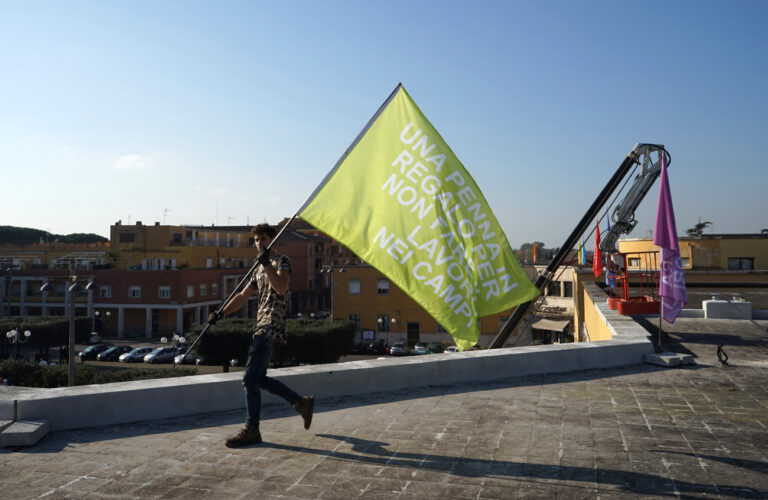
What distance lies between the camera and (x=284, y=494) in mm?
3270

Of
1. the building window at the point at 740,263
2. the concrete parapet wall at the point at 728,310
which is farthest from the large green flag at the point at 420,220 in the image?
the building window at the point at 740,263

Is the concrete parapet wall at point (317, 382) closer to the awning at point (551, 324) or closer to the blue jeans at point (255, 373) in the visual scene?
the blue jeans at point (255, 373)

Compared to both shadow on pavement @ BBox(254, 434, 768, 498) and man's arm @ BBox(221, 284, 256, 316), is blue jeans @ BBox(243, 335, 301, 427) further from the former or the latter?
man's arm @ BBox(221, 284, 256, 316)

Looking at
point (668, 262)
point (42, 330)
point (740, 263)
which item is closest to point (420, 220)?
point (668, 262)

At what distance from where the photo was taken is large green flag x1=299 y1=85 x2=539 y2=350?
5164 mm

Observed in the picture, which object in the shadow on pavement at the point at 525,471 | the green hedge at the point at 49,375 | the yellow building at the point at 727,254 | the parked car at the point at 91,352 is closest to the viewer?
the shadow on pavement at the point at 525,471

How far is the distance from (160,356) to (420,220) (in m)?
36.4

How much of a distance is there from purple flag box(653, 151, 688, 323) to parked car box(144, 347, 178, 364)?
34117mm

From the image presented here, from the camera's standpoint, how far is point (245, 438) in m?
4.14

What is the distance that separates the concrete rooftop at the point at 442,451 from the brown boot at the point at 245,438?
0.22ft

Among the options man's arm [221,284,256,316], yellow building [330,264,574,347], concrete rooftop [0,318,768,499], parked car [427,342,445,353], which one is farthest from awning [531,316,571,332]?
man's arm [221,284,256,316]

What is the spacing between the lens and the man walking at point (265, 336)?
416 centimetres

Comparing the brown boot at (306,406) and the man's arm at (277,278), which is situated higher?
the man's arm at (277,278)

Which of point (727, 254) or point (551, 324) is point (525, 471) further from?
point (551, 324)
